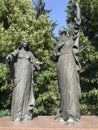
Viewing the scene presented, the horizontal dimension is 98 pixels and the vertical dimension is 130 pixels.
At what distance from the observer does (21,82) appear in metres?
10.8

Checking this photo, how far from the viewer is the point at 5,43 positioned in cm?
2081

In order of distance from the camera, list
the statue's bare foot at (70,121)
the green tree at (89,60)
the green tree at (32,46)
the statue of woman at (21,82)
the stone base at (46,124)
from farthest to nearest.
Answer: the green tree at (32,46) < the green tree at (89,60) < the statue of woman at (21,82) < the statue's bare foot at (70,121) < the stone base at (46,124)

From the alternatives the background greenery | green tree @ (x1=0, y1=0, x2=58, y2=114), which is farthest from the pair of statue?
green tree @ (x1=0, y1=0, x2=58, y2=114)

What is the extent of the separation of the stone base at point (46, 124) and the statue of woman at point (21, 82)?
321 mm

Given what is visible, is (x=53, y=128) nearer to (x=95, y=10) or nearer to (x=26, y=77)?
(x=26, y=77)

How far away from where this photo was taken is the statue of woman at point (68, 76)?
10390 mm

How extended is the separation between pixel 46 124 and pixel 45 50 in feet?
40.2

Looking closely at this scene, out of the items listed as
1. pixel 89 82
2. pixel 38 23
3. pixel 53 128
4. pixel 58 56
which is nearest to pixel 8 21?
pixel 38 23

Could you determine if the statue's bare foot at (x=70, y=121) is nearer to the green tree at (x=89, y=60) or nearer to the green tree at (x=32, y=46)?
the green tree at (x=89, y=60)

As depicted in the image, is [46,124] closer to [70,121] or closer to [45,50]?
[70,121]

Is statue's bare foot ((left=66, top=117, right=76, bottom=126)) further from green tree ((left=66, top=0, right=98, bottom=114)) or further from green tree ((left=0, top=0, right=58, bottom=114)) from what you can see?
green tree ((left=0, top=0, right=58, bottom=114))

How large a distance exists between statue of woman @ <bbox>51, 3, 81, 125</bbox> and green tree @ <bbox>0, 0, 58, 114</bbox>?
30.2 feet

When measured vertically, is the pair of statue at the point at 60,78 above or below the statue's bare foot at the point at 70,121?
above

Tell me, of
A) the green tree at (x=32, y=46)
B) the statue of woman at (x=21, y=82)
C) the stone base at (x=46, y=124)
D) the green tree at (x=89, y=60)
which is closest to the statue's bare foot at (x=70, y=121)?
the stone base at (x=46, y=124)
